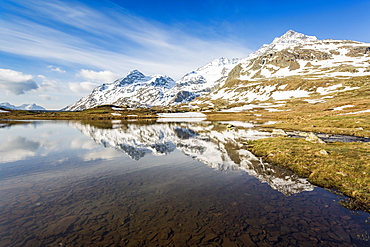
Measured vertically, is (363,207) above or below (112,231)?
below

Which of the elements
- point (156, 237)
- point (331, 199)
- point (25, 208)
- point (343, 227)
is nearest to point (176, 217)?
point (156, 237)

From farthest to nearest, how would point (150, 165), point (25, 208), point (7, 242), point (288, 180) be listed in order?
point (150, 165) < point (288, 180) < point (25, 208) < point (7, 242)

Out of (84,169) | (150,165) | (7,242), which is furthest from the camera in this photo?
(150,165)

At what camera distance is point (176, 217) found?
41.8 ft

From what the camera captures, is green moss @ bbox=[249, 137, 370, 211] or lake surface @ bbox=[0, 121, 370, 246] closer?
lake surface @ bbox=[0, 121, 370, 246]

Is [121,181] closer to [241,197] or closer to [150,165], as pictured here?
[150,165]

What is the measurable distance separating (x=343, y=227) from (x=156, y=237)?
38.6 ft

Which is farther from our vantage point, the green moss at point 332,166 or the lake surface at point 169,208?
the green moss at point 332,166

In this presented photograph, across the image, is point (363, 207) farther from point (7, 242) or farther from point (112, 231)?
point (7, 242)

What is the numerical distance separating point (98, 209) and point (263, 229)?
1186cm

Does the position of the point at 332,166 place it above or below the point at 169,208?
below

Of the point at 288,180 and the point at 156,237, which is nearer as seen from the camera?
the point at 156,237

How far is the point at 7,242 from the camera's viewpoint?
10.4 m

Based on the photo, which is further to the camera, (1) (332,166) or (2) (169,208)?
(1) (332,166)
